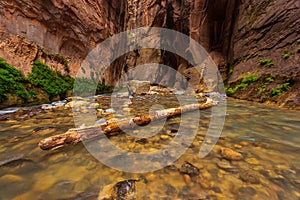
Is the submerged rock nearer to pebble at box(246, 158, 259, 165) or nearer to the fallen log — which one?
pebble at box(246, 158, 259, 165)

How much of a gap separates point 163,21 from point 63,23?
Answer: 21.6 metres

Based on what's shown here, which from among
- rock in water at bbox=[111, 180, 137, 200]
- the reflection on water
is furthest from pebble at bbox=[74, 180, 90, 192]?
rock in water at bbox=[111, 180, 137, 200]

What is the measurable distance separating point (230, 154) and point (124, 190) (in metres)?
1.29

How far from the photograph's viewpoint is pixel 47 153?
5.42ft

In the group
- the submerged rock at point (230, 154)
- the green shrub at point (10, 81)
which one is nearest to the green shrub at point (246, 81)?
the submerged rock at point (230, 154)

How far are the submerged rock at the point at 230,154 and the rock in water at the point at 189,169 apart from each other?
477 mm

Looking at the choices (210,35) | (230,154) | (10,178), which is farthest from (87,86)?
(210,35)

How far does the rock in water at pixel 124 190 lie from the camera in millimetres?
1019

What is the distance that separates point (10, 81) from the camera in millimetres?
5125

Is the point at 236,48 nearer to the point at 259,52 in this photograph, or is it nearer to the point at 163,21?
the point at 259,52

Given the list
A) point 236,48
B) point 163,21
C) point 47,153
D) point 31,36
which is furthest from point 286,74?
point 163,21

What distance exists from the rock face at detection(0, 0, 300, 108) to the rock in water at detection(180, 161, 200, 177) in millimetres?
5484

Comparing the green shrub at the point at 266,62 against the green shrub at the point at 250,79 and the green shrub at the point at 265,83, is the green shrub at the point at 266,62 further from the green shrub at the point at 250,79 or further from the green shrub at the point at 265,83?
the green shrub at the point at 265,83

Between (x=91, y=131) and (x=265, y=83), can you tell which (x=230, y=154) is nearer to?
(x=91, y=131)
